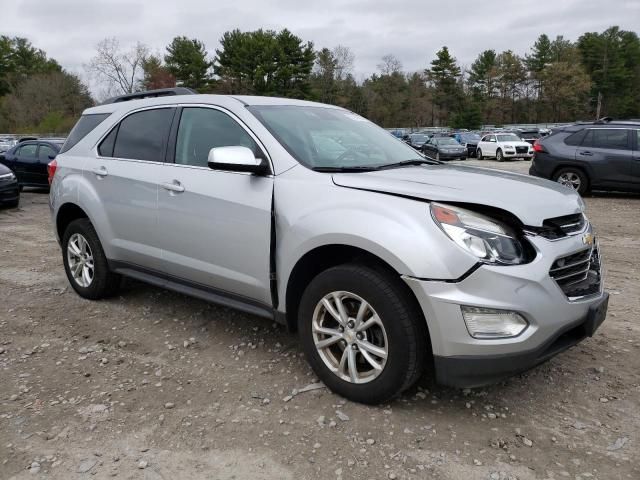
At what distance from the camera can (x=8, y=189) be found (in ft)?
35.6

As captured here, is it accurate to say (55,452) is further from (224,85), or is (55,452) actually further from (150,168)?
(224,85)

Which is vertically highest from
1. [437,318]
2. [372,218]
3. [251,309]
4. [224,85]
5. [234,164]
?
[224,85]

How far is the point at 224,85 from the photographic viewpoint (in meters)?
67.2

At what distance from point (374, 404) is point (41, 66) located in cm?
8839

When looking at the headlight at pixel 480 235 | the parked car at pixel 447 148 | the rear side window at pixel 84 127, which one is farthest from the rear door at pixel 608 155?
the parked car at pixel 447 148

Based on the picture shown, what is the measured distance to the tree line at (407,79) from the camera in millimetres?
64625

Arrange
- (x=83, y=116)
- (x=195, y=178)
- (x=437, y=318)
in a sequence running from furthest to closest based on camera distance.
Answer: (x=83, y=116) → (x=195, y=178) → (x=437, y=318)

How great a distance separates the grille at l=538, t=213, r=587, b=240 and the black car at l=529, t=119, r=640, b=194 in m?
9.27

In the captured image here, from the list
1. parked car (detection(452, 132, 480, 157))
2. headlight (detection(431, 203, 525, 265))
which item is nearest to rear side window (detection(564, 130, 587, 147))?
headlight (detection(431, 203, 525, 265))

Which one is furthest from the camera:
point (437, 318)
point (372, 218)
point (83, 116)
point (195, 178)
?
point (83, 116)

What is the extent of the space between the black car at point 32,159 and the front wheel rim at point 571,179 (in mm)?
12115

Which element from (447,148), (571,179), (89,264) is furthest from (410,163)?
(447,148)

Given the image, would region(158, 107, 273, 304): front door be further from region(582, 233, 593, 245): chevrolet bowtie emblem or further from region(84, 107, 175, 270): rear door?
region(582, 233, 593, 245): chevrolet bowtie emblem

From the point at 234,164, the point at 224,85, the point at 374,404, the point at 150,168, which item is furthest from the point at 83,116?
the point at 224,85
